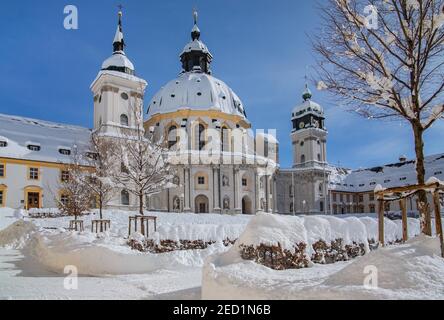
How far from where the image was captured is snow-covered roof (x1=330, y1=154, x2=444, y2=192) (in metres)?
71.2

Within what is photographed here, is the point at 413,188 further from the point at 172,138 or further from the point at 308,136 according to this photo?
the point at 308,136

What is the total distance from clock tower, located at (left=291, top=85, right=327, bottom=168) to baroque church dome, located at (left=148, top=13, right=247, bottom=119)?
44.0ft

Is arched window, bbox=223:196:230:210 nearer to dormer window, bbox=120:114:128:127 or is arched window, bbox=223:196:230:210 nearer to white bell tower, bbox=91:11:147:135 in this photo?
white bell tower, bbox=91:11:147:135

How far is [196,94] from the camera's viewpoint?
204 feet

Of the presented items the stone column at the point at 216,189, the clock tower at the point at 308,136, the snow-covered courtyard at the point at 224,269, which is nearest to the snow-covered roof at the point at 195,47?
the clock tower at the point at 308,136

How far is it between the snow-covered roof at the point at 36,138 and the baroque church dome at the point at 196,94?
1594 cm

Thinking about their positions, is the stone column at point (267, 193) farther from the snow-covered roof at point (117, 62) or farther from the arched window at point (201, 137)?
the snow-covered roof at point (117, 62)

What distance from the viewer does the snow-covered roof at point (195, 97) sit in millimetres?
61094

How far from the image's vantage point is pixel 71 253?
12.3 metres

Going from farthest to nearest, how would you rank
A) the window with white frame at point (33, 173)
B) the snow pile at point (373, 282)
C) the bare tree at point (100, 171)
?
the window with white frame at point (33, 173) → the bare tree at point (100, 171) → the snow pile at point (373, 282)

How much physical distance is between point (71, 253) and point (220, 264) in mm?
6337

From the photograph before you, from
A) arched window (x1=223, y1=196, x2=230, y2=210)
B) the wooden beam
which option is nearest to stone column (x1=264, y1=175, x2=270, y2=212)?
arched window (x1=223, y1=196, x2=230, y2=210)
